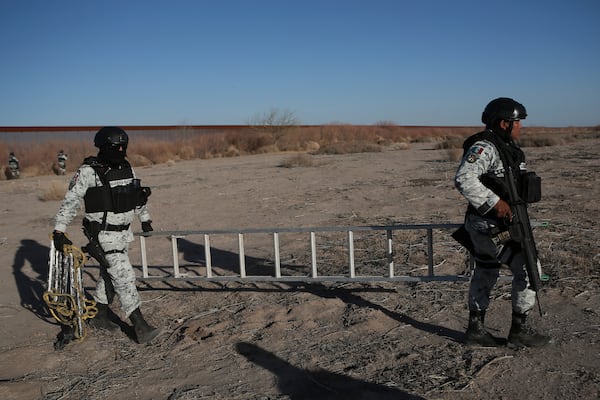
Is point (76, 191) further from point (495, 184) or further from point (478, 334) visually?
point (478, 334)

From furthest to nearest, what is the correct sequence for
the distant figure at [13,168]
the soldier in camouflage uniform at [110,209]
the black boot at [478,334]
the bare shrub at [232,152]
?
the bare shrub at [232,152] < the distant figure at [13,168] < the soldier in camouflage uniform at [110,209] < the black boot at [478,334]

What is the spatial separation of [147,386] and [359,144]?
25.3 meters

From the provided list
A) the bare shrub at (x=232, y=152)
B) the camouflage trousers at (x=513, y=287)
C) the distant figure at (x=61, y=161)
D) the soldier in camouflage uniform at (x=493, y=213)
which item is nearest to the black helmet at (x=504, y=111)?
the soldier in camouflage uniform at (x=493, y=213)

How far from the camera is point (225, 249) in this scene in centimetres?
745

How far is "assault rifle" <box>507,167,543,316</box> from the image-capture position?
3285 millimetres

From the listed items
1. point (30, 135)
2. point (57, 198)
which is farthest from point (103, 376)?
point (30, 135)

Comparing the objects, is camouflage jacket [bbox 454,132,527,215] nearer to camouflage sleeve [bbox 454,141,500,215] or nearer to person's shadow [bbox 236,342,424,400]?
camouflage sleeve [bbox 454,141,500,215]

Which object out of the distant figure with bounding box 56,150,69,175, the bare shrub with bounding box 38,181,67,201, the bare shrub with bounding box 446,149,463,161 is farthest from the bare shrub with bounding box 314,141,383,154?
the bare shrub with bounding box 38,181,67,201

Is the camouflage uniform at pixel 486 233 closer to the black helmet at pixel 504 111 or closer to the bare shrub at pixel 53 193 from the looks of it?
the black helmet at pixel 504 111

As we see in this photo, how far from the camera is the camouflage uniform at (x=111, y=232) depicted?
401cm

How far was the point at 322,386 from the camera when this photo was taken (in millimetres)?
3234

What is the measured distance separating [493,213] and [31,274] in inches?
237

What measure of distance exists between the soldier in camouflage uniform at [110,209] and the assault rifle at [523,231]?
2.85m

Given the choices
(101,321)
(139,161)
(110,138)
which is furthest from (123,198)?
(139,161)
